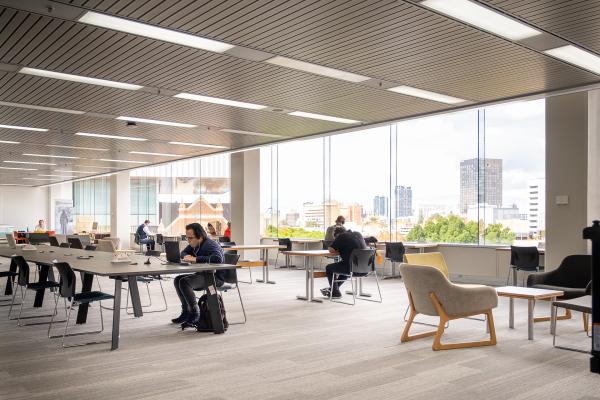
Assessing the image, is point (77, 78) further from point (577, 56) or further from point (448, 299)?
point (577, 56)

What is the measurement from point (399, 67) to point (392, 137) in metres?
8.14

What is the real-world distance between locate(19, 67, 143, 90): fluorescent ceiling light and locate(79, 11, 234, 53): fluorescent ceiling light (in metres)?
1.86

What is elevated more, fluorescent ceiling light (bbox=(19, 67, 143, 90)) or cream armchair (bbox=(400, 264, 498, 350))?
fluorescent ceiling light (bbox=(19, 67, 143, 90))

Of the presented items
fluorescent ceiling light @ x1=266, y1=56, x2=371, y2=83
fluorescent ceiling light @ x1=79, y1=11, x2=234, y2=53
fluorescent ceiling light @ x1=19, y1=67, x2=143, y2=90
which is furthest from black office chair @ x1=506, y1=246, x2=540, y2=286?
fluorescent ceiling light @ x1=19, y1=67, x2=143, y2=90

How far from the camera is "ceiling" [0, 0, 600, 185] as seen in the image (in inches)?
179

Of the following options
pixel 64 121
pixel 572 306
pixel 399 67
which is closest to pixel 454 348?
pixel 572 306

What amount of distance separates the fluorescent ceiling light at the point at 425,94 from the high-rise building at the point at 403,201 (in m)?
6.26

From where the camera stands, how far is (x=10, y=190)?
30281 mm

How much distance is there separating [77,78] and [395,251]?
7480 mm

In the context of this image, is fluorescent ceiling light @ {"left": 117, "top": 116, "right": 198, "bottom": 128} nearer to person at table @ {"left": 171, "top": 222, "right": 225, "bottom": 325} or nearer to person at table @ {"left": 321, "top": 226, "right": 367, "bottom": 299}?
person at table @ {"left": 171, "top": 222, "right": 225, "bottom": 325}

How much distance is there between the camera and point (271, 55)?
574cm

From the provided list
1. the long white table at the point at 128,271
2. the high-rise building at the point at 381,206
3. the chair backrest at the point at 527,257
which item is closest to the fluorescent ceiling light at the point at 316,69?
the long white table at the point at 128,271

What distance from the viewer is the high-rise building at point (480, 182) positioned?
1220 centimetres

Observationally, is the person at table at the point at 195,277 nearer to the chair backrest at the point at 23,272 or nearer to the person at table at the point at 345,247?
the chair backrest at the point at 23,272
